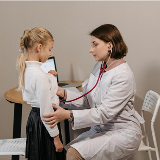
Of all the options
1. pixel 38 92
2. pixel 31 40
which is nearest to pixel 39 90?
pixel 38 92

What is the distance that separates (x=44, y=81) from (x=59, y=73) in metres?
1.31

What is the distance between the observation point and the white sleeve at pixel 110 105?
1.09 metres

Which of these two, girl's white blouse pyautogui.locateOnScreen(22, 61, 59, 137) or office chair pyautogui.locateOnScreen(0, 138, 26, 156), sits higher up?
girl's white blouse pyautogui.locateOnScreen(22, 61, 59, 137)

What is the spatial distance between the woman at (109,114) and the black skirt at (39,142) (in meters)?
0.11

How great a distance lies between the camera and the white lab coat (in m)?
1.09

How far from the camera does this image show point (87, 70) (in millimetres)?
2289

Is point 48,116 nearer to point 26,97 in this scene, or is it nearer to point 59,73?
point 26,97

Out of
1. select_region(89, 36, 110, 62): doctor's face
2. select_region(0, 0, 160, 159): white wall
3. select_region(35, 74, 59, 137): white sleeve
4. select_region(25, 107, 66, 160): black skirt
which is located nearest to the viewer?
select_region(35, 74, 59, 137): white sleeve

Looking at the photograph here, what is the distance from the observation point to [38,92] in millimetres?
1031

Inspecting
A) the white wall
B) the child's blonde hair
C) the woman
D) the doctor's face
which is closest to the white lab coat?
the woman

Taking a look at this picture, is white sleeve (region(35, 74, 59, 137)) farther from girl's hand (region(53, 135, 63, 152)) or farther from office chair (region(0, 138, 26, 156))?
office chair (region(0, 138, 26, 156))

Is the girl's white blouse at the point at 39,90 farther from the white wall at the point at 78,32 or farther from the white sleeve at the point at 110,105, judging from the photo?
the white wall at the point at 78,32

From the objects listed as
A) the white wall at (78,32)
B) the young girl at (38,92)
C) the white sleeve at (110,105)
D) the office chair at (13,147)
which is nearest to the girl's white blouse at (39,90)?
the young girl at (38,92)

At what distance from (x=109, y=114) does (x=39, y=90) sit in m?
0.39
